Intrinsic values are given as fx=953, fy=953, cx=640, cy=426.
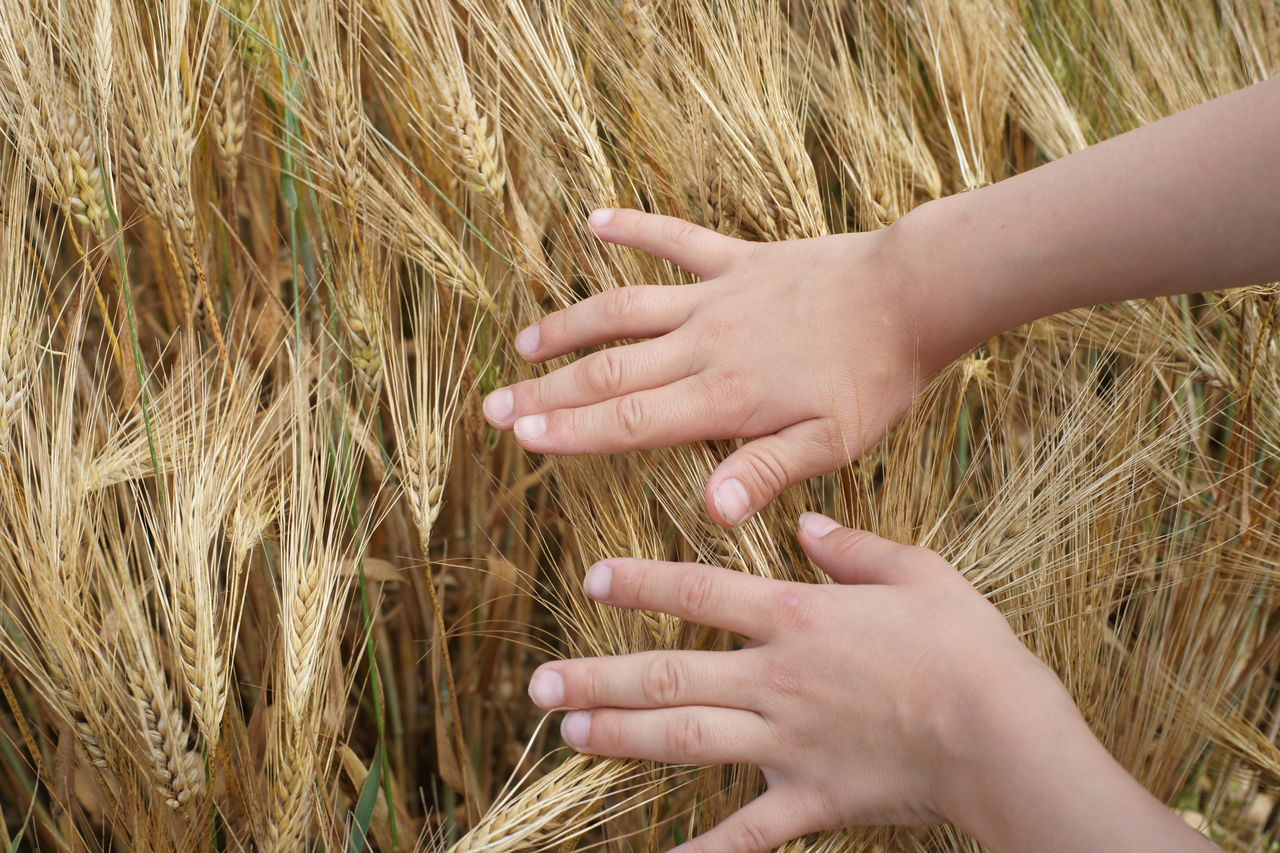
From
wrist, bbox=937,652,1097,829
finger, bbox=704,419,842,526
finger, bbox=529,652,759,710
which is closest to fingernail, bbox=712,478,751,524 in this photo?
finger, bbox=704,419,842,526

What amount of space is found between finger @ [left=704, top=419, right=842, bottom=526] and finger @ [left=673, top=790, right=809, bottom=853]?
0.66 ft

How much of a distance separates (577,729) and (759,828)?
15cm

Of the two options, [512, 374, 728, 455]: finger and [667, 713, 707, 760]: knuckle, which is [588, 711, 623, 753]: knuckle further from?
[512, 374, 728, 455]: finger

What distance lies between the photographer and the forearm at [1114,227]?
0.64 metres

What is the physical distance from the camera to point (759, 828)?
66 cm

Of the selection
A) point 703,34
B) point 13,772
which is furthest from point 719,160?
point 13,772

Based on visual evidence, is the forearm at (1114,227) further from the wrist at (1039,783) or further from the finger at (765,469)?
the wrist at (1039,783)

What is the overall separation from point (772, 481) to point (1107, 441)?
280 mm

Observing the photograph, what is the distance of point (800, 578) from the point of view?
771mm

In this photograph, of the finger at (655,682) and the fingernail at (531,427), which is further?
the fingernail at (531,427)

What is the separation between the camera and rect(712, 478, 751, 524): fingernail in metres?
0.72

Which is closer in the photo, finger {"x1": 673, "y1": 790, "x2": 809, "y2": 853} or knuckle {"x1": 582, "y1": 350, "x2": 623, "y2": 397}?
finger {"x1": 673, "y1": 790, "x2": 809, "y2": 853}

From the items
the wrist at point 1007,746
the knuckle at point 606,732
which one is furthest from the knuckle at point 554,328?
the wrist at point 1007,746

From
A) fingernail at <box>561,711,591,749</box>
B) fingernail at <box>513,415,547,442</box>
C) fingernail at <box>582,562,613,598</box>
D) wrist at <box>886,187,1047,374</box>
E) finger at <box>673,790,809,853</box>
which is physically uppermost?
wrist at <box>886,187,1047,374</box>
